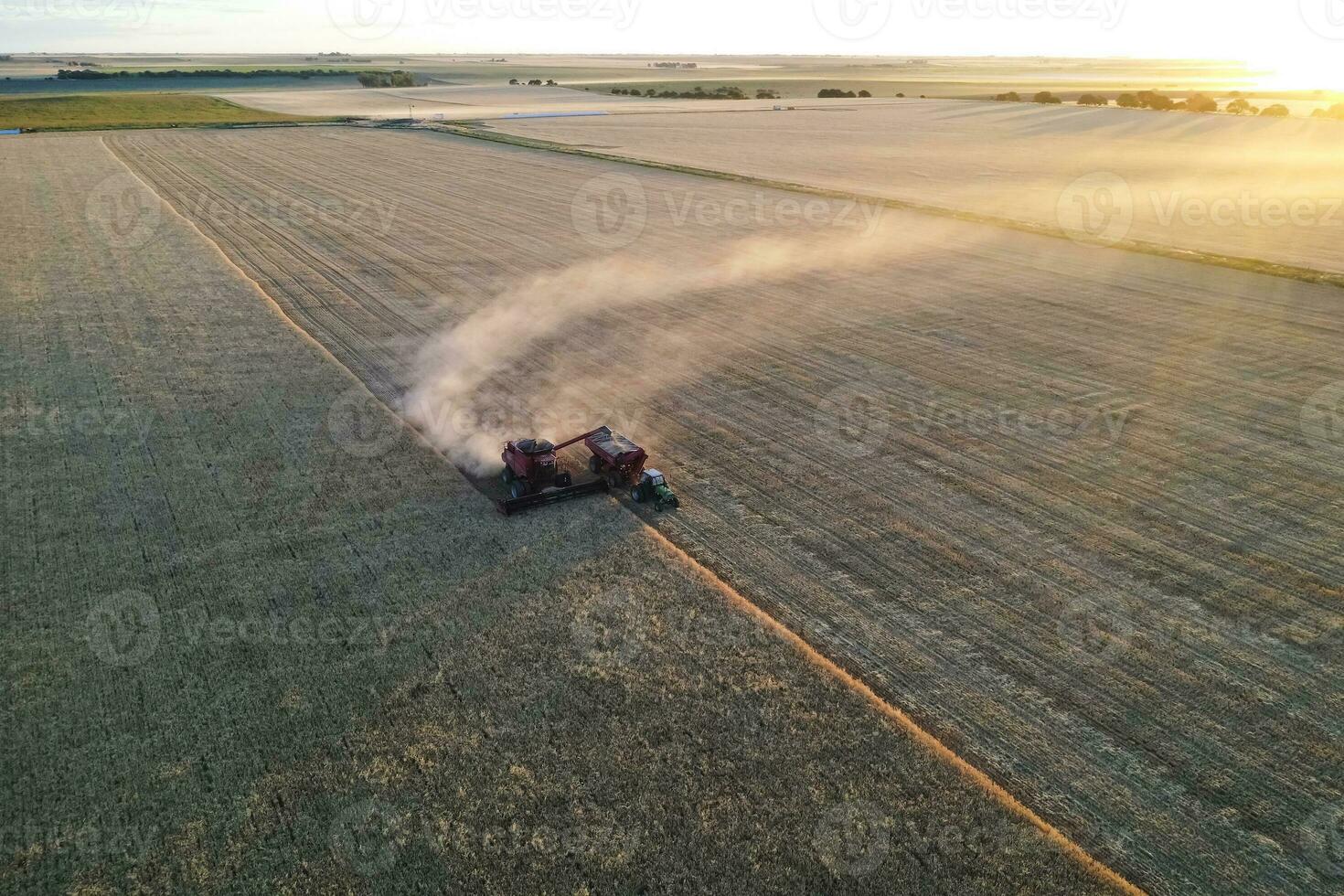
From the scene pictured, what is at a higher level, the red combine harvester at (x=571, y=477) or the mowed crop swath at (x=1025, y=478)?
the red combine harvester at (x=571, y=477)

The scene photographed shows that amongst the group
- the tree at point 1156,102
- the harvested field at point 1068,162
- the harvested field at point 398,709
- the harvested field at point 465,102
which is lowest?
the harvested field at point 1068,162

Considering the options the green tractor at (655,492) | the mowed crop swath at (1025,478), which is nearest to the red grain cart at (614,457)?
the green tractor at (655,492)

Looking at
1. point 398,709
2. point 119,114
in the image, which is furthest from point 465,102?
point 398,709

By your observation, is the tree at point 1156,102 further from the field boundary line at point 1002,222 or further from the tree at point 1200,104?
the field boundary line at point 1002,222

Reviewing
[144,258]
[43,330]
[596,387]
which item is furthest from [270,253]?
[596,387]

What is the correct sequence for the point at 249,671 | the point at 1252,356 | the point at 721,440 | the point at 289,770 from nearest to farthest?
the point at 289,770
the point at 249,671
the point at 721,440
the point at 1252,356

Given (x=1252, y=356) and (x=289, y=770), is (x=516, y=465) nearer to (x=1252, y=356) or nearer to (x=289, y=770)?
(x=289, y=770)

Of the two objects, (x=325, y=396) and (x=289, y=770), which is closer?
(x=289, y=770)

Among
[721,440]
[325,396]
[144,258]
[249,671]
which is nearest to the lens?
[249,671]
